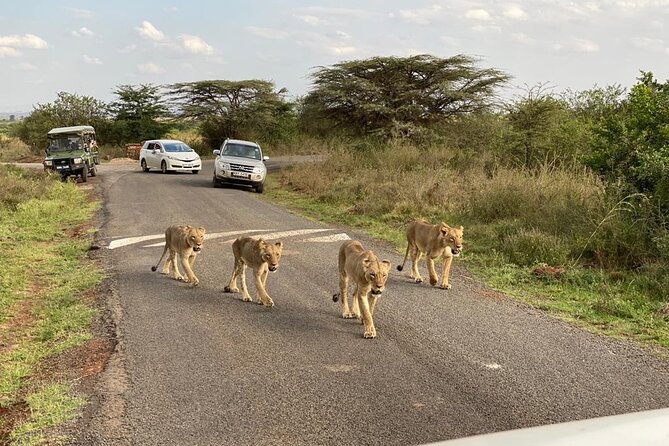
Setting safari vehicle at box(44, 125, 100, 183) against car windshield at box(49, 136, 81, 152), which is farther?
car windshield at box(49, 136, 81, 152)

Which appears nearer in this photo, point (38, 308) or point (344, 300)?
point (344, 300)

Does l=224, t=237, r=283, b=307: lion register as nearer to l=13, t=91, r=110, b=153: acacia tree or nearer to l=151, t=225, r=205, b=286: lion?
l=151, t=225, r=205, b=286: lion

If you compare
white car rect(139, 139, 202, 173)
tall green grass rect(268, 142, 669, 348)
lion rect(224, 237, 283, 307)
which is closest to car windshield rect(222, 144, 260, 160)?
tall green grass rect(268, 142, 669, 348)

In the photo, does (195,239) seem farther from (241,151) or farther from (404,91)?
(404,91)

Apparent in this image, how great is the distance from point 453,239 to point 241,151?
1599 centimetres

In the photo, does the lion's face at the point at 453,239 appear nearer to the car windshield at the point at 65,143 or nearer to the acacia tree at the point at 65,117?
the car windshield at the point at 65,143

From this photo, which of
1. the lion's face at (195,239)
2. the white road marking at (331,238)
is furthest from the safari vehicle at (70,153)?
the lion's face at (195,239)

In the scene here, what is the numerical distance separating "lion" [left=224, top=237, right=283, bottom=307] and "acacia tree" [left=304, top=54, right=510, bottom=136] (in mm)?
21892

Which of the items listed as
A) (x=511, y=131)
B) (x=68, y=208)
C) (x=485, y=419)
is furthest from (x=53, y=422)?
(x=511, y=131)

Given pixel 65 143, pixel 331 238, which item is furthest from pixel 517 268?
pixel 65 143

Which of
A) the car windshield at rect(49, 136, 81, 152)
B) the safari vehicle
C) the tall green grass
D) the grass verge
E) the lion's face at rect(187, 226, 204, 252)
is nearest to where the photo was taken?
the grass verge

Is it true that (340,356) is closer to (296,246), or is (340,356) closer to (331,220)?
(296,246)

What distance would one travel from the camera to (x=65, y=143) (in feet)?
85.8

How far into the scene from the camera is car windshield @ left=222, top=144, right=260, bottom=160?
2274 centimetres
